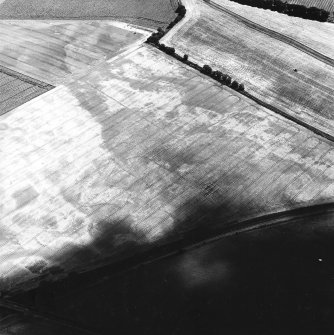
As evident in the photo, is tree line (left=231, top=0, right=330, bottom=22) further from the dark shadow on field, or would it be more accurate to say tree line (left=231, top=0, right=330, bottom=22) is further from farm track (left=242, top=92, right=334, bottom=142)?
the dark shadow on field

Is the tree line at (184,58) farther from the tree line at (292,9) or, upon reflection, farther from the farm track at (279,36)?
the tree line at (292,9)

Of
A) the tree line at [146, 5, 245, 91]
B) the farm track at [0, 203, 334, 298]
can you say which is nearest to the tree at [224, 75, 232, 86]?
the tree line at [146, 5, 245, 91]

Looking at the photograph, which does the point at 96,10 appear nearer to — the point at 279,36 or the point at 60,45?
the point at 60,45

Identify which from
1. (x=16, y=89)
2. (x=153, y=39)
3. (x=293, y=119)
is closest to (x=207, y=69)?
(x=153, y=39)

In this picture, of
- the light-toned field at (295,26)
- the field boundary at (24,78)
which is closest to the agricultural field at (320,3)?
the light-toned field at (295,26)

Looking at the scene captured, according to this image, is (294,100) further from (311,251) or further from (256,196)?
(311,251)
